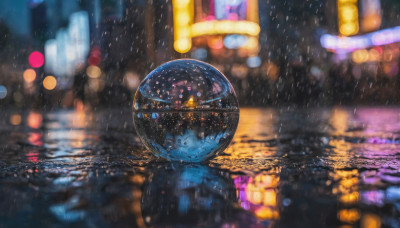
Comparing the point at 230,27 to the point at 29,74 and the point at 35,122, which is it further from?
the point at 29,74

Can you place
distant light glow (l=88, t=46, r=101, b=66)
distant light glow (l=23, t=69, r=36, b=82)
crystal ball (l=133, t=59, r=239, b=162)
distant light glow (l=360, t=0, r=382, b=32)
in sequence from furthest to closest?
distant light glow (l=23, t=69, r=36, b=82) < distant light glow (l=88, t=46, r=101, b=66) < distant light glow (l=360, t=0, r=382, b=32) < crystal ball (l=133, t=59, r=239, b=162)

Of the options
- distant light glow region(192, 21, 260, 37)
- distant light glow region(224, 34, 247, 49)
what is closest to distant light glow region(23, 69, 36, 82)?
distant light glow region(192, 21, 260, 37)

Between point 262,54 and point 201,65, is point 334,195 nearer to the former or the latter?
point 201,65

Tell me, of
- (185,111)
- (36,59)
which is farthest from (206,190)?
(36,59)

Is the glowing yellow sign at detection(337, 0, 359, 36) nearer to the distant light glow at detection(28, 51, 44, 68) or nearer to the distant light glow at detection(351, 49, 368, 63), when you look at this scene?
the distant light glow at detection(351, 49, 368, 63)

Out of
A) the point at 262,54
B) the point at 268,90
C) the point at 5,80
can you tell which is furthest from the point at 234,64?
the point at 5,80
